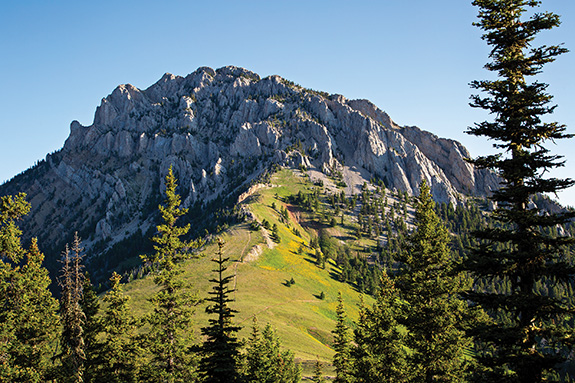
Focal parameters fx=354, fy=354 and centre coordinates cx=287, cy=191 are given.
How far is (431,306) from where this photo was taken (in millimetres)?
24281

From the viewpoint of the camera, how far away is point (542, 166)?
1559cm

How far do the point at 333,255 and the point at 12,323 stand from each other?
545 ft

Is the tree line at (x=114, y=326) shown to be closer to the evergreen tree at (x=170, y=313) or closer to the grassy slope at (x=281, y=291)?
the evergreen tree at (x=170, y=313)

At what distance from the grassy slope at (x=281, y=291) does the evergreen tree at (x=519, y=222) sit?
210ft

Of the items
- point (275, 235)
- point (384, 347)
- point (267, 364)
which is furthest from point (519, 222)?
point (275, 235)

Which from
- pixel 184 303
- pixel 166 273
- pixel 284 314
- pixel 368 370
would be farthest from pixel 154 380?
pixel 284 314

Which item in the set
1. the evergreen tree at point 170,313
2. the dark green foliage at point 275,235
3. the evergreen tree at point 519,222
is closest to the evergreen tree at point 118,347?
the evergreen tree at point 170,313

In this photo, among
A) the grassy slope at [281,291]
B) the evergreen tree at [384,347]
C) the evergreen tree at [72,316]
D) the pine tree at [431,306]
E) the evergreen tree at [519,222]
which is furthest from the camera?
the grassy slope at [281,291]

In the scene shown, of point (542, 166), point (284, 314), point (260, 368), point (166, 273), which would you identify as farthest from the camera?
point (284, 314)

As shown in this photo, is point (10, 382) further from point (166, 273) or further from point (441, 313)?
point (441, 313)

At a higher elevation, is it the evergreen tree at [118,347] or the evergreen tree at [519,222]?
the evergreen tree at [519,222]

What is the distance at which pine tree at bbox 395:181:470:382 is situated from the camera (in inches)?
937

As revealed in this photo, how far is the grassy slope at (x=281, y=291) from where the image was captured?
307 feet

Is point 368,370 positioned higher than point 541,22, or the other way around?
point 541,22
